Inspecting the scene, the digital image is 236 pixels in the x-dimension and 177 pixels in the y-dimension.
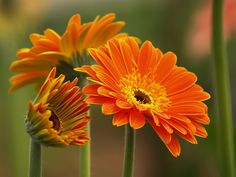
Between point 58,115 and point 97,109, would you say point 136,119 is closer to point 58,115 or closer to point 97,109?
point 58,115

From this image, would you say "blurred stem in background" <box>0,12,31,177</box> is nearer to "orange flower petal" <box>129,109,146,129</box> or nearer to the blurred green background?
the blurred green background

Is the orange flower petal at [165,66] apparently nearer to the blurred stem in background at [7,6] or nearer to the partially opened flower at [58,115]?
the partially opened flower at [58,115]

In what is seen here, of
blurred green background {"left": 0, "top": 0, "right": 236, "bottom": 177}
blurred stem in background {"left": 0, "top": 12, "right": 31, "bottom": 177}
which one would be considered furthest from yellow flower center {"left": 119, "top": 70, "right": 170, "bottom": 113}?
blurred stem in background {"left": 0, "top": 12, "right": 31, "bottom": 177}

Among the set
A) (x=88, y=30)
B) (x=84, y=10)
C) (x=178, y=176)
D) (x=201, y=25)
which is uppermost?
(x=84, y=10)

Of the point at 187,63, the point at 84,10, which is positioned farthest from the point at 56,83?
the point at 84,10

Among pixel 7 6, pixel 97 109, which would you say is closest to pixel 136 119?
pixel 7 6

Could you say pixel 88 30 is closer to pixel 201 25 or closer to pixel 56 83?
pixel 56 83

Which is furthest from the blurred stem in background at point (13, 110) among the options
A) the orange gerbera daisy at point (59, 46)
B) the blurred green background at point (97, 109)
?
the orange gerbera daisy at point (59, 46)
